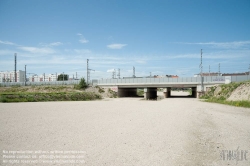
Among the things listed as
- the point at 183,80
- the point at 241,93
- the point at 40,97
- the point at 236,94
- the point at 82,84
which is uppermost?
the point at 183,80

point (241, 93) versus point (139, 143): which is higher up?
point (241, 93)

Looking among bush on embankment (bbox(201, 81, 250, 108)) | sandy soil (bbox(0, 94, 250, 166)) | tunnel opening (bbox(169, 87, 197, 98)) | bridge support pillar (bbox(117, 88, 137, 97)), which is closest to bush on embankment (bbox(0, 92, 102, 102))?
bridge support pillar (bbox(117, 88, 137, 97))

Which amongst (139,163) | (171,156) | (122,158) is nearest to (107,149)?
(122,158)

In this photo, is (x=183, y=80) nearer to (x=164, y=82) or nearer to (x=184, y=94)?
(x=164, y=82)

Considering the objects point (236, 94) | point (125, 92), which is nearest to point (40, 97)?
point (125, 92)

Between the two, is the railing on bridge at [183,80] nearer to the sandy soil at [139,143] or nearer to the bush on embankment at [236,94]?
the bush on embankment at [236,94]

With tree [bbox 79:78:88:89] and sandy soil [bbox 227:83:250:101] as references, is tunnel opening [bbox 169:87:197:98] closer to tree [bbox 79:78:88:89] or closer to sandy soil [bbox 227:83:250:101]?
sandy soil [bbox 227:83:250:101]

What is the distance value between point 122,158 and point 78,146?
86.4 inches

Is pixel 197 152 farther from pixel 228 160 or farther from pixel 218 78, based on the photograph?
pixel 218 78

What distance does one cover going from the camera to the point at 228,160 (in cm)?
622

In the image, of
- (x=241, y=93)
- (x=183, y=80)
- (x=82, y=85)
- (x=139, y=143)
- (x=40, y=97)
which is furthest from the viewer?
(x=82, y=85)

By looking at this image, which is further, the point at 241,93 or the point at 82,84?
the point at 82,84

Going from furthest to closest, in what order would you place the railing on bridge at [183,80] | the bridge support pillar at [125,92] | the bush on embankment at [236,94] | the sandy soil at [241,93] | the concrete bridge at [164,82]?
the bridge support pillar at [125,92]
the concrete bridge at [164,82]
the railing on bridge at [183,80]
the sandy soil at [241,93]
the bush on embankment at [236,94]

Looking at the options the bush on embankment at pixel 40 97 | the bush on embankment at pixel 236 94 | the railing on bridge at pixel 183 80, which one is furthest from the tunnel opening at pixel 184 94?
the bush on embankment at pixel 40 97
